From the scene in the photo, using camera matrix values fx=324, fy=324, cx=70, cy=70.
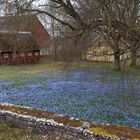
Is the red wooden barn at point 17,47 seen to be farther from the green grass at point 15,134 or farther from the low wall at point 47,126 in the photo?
the green grass at point 15,134

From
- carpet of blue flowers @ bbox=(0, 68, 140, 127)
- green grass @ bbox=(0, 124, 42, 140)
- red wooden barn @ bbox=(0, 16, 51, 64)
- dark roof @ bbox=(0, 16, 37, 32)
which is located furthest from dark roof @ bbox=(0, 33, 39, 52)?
green grass @ bbox=(0, 124, 42, 140)

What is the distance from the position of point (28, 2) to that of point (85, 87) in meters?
6.87

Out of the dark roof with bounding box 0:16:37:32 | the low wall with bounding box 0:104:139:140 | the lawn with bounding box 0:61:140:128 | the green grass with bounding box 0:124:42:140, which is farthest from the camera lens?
the dark roof with bounding box 0:16:37:32

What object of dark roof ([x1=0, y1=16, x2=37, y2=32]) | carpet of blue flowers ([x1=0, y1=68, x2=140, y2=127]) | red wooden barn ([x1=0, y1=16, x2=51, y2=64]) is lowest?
carpet of blue flowers ([x1=0, y1=68, x2=140, y2=127])

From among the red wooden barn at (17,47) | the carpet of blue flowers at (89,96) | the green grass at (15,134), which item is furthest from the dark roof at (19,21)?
the red wooden barn at (17,47)

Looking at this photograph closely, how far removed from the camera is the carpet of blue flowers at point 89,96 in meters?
10.2

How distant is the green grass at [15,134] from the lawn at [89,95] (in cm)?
341

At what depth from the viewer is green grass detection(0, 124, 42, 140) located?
259 inches

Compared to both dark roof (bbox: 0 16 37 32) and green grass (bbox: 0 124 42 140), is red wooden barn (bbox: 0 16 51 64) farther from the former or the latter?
green grass (bbox: 0 124 42 140)

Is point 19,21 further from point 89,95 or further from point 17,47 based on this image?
point 17,47

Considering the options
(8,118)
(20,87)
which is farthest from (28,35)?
(8,118)

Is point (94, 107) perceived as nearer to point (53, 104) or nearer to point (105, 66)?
point (53, 104)

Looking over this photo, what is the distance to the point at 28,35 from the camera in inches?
1639

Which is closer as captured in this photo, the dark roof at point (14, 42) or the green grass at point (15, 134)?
the green grass at point (15, 134)
